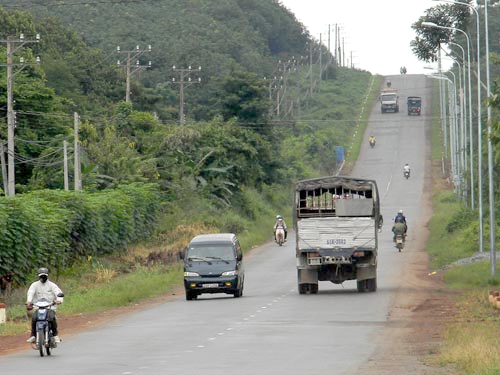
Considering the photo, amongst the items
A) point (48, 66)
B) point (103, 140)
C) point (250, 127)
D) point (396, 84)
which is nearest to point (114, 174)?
point (103, 140)

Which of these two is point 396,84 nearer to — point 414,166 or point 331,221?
point 414,166

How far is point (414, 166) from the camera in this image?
111 metres

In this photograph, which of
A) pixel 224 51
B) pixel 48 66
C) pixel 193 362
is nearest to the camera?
pixel 193 362

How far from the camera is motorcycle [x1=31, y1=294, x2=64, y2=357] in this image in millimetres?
22812

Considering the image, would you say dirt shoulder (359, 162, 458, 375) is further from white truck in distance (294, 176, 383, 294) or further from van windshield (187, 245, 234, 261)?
van windshield (187, 245, 234, 261)

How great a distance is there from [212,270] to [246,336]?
12447mm

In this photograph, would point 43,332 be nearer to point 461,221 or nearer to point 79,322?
point 79,322

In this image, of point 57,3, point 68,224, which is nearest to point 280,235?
point 68,224

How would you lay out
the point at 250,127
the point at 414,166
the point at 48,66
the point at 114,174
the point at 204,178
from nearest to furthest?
the point at 114,174
the point at 204,178
the point at 250,127
the point at 48,66
the point at 414,166

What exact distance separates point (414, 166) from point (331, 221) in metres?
74.5

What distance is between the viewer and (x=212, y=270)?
37.9 metres

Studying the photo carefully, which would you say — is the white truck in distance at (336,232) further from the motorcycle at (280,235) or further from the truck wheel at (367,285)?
the motorcycle at (280,235)

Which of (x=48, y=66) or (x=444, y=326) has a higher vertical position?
(x=48, y=66)

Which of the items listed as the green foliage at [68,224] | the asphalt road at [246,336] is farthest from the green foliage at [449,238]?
the green foliage at [68,224]
